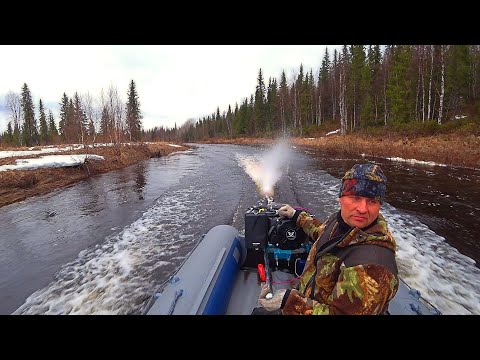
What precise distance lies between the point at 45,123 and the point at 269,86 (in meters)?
53.0

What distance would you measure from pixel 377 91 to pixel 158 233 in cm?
4191

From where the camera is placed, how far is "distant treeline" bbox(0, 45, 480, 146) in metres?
31.1

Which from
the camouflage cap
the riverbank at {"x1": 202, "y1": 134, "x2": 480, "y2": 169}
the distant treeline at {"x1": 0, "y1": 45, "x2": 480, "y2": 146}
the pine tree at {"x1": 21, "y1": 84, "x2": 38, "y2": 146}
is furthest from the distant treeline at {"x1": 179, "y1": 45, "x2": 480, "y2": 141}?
the pine tree at {"x1": 21, "y1": 84, "x2": 38, "y2": 146}

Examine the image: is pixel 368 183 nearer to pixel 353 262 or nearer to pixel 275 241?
pixel 353 262

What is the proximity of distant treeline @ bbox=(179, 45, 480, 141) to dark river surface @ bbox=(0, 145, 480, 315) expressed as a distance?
59.6 feet

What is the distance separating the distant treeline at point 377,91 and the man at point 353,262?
26715mm

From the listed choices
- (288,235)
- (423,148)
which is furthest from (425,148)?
(288,235)

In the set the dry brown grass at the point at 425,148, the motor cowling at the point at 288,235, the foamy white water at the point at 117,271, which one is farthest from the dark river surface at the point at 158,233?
the motor cowling at the point at 288,235

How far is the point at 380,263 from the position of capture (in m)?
1.64
